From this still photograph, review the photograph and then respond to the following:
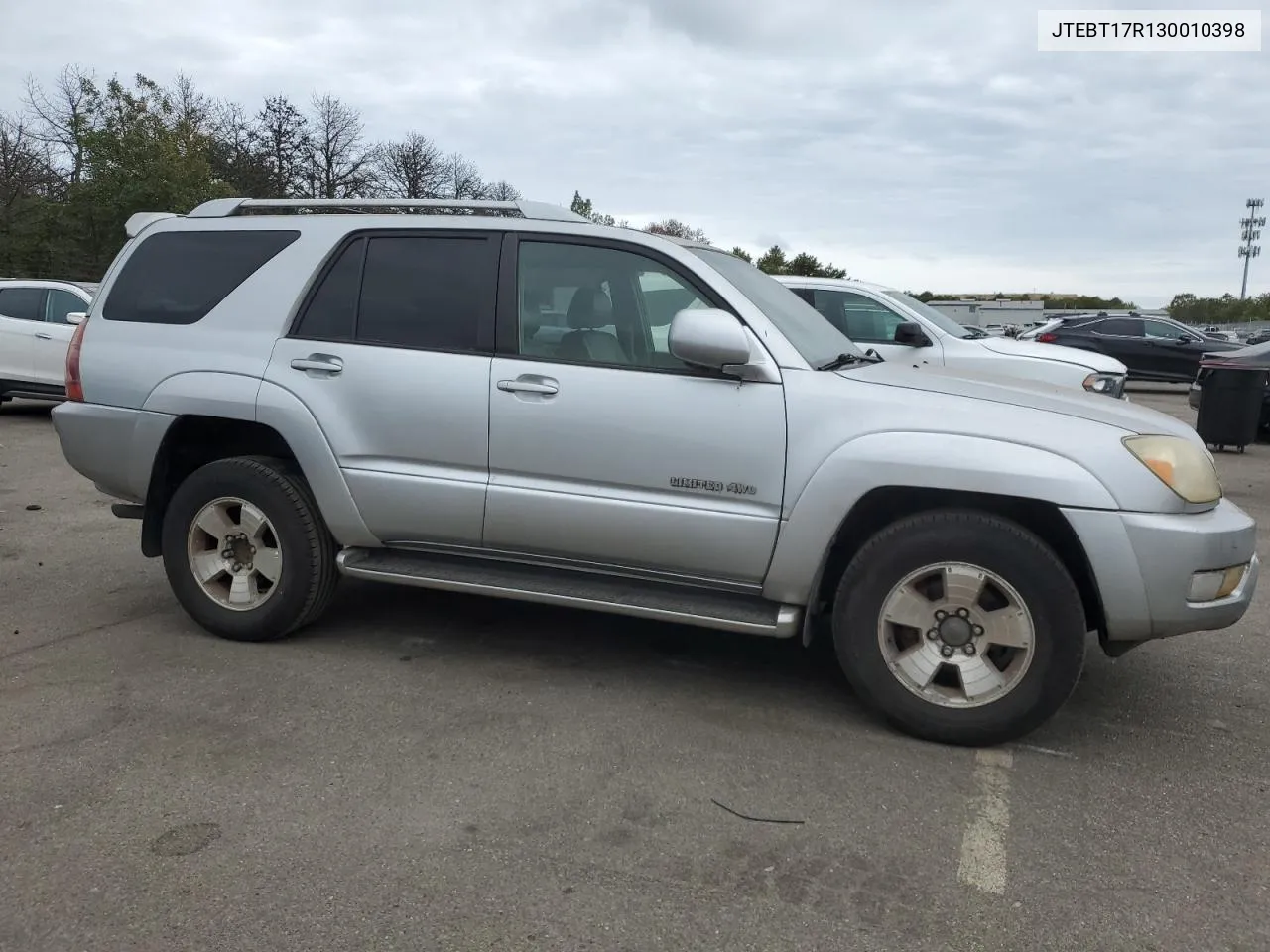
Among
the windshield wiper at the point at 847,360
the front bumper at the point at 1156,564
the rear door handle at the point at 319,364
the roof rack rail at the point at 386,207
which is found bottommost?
the front bumper at the point at 1156,564

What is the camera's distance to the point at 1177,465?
345cm

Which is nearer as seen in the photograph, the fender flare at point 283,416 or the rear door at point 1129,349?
the fender flare at point 283,416

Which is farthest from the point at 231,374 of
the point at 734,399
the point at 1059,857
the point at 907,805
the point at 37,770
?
the point at 1059,857

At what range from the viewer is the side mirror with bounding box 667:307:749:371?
12.0ft

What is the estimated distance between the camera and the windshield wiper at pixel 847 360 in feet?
12.9

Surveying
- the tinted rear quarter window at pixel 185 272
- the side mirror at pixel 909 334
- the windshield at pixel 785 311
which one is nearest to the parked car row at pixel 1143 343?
the side mirror at pixel 909 334

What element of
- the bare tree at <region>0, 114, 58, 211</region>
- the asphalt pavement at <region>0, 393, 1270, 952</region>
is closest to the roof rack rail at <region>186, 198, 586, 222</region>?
the asphalt pavement at <region>0, 393, 1270, 952</region>

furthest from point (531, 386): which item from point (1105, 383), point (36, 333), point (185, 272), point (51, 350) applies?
point (36, 333)

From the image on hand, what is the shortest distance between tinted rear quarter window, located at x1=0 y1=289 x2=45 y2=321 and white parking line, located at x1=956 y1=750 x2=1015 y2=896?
12660 millimetres

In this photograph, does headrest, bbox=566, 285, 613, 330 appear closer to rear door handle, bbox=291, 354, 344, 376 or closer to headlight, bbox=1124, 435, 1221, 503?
rear door handle, bbox=291, 354, 344, 376

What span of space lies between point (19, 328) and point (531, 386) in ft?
35.9

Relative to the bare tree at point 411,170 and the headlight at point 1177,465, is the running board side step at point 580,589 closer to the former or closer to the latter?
the headlight at point 1177,465

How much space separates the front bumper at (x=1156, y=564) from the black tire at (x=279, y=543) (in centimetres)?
302

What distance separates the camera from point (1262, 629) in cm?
507
